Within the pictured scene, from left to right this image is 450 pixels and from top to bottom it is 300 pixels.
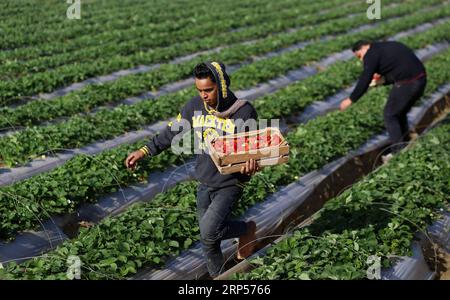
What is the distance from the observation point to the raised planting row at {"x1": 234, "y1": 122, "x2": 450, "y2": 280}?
5.12 meters

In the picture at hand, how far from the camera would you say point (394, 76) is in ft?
29.2

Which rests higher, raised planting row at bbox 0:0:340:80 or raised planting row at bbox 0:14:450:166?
raised planting row at bbox 0:0:340:80

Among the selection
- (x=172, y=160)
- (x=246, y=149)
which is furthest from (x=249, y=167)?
(x=172, y=160)

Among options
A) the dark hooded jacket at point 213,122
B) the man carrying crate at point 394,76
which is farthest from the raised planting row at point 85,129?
the man carrying crate at point 394,76

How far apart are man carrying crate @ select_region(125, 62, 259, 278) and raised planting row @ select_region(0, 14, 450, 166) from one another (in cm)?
316

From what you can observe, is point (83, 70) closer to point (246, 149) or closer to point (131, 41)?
point (131, 41)

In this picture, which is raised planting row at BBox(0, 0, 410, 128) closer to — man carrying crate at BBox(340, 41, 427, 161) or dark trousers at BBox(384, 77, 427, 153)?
man carrying crate at BBox(340, 41, 427, 161)

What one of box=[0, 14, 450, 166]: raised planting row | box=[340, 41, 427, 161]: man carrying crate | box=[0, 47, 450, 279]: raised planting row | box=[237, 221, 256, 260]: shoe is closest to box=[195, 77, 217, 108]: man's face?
box=[237, 221, 256, 260]: shoe

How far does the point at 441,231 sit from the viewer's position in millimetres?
6414

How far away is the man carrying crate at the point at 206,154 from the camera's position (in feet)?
15.6

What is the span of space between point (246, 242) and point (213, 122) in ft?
4.88

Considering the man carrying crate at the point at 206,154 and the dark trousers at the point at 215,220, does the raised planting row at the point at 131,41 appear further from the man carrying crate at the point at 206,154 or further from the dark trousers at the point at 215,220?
the dark trousers at the point at 215,220
